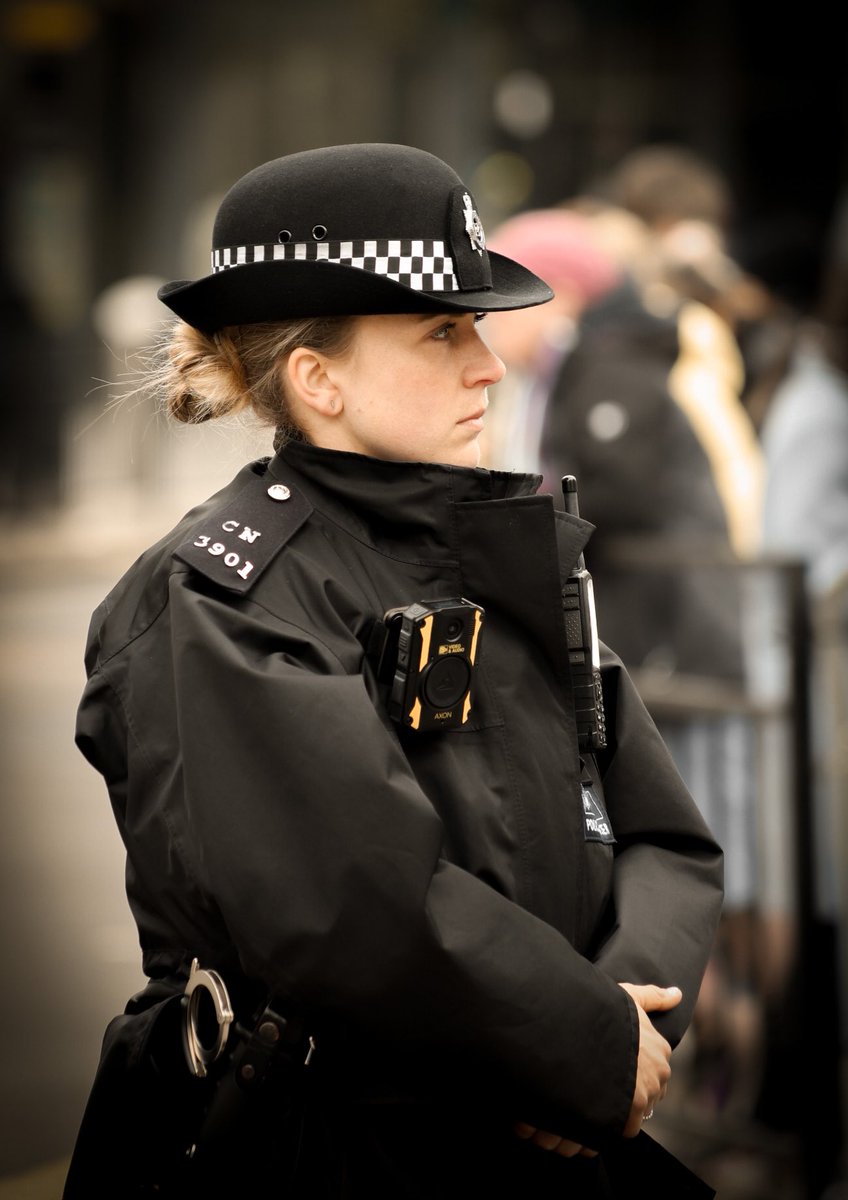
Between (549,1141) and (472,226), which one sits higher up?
(472,226)

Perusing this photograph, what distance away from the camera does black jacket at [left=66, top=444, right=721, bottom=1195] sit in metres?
1.79

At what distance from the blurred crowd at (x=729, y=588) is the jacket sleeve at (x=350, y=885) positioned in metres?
2.55

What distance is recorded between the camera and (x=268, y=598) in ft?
6.23

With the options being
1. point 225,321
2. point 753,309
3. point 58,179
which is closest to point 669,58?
point 58,179

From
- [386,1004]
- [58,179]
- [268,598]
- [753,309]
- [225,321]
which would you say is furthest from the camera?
[58,179]

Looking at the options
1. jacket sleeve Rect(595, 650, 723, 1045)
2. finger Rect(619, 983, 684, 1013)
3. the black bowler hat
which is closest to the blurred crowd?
jacket sleeve Rect(595, 650, 723, 1045)

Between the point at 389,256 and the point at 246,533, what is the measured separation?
0.37m

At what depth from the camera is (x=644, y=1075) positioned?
1916 mm

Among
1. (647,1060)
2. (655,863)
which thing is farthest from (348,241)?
(647,1060)

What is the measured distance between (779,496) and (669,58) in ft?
55.6

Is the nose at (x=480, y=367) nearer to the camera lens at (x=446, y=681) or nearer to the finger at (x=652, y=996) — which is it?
the camera lens at (x=446, y=681)

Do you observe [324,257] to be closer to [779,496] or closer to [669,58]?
[779,496]

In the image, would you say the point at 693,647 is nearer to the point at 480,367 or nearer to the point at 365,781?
the point at 480,367

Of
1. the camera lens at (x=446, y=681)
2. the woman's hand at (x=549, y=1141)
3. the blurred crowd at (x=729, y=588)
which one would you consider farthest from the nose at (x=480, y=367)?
the blurred crowd at (x=729, y=588)
